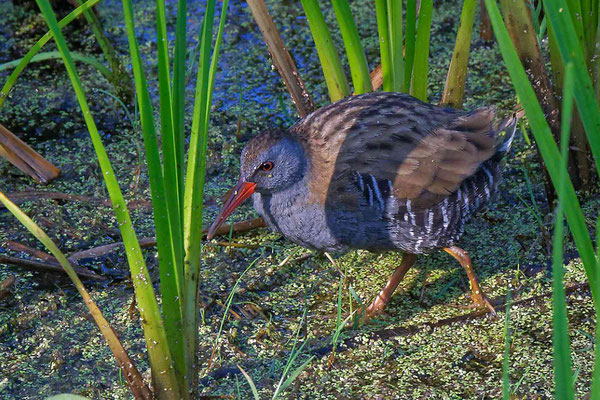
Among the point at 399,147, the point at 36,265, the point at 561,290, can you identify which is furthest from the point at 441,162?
the point at 36,265

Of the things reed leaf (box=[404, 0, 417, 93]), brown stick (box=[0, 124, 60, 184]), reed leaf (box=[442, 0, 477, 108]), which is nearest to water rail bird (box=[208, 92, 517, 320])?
reed leaf (box=[404, 0, 417, 93])

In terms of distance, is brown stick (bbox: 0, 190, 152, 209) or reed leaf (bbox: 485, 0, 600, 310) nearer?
reed leaf (bbox: 485, 0, 600, 310)

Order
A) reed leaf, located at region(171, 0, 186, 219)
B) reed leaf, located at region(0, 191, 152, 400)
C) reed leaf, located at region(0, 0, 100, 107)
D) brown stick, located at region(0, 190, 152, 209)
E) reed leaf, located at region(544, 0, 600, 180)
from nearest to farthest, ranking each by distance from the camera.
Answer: reed leaf, located at region(544, 0, 600, 180) → reed leaf, located at region(171, 0, 186, 219) → reed leaf, located at region(0, 191, 152, 400) → reed leaf, located at region(0, 0, 100, 107) → brown stick, located at region(0, 190, 152, 209)

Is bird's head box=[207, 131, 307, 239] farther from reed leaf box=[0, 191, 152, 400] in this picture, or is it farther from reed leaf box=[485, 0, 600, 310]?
reed leaf box=[485, 0, 600, 310]

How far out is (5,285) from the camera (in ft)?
9.87

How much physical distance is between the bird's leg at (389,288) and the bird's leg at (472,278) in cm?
18

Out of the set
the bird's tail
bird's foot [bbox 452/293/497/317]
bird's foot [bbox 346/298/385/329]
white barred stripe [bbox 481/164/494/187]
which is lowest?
bird's foot [bbox 452/293/497/317]

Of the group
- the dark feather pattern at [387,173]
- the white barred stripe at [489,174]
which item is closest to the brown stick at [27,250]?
the dark feather pattern at [387,173]

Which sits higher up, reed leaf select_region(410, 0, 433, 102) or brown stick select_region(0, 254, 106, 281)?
reed leaf select_region(410, 0, 433, 102)

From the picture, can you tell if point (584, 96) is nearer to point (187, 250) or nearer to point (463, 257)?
point (187, 250)

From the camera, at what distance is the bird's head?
9.69 feet

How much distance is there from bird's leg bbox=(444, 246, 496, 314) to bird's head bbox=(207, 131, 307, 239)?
26.6 inches

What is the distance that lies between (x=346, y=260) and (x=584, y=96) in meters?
1.86

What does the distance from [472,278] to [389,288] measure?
1.04 feet
